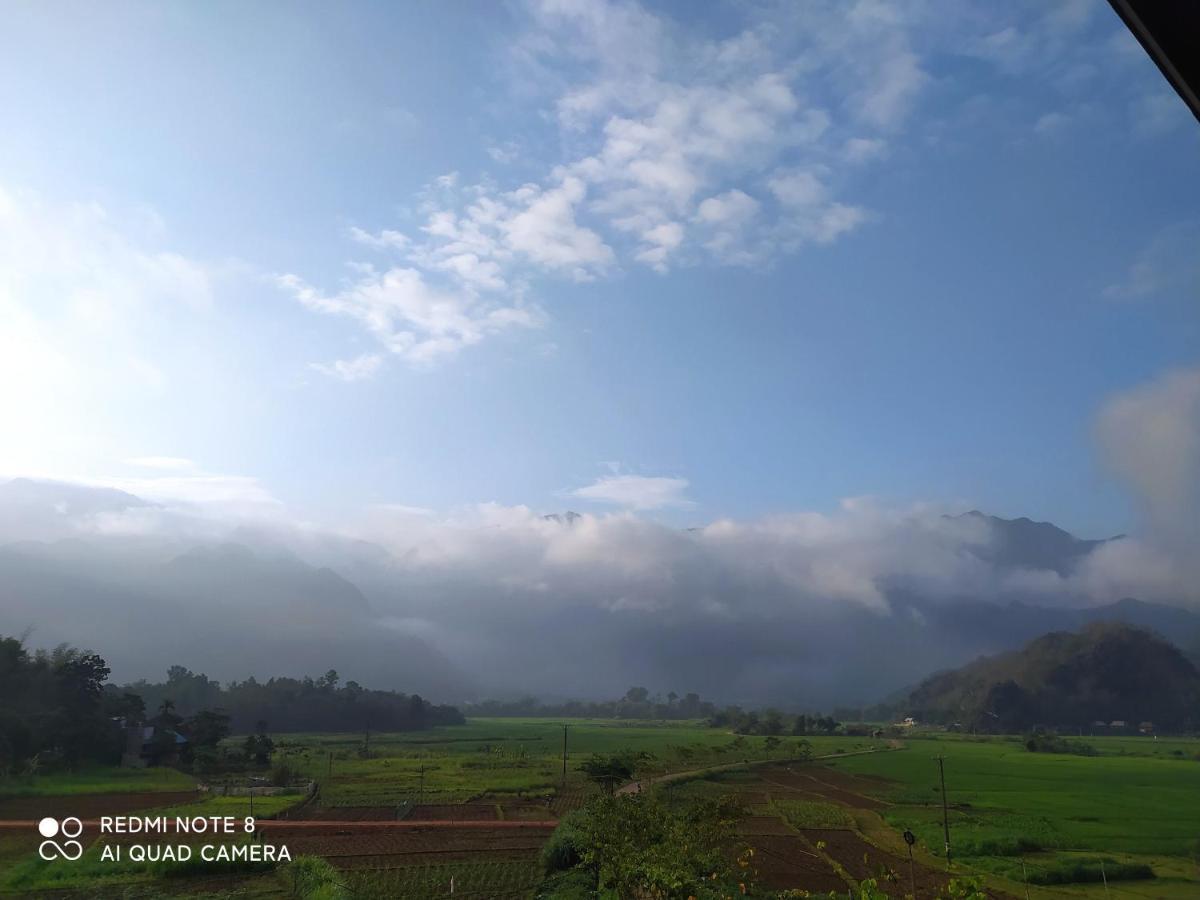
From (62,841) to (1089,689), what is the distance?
5784 inches

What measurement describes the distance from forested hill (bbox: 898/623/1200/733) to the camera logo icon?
399 feet

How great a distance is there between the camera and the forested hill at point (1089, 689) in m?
119

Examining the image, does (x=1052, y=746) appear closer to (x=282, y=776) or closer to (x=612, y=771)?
(x=612, y=771)

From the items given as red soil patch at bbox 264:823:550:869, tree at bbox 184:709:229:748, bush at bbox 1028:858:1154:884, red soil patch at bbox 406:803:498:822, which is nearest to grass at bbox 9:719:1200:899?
bush at bbox 1028:858:1154:884

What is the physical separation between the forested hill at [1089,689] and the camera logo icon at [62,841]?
12163 centimetres

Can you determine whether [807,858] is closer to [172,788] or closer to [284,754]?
[172,788]

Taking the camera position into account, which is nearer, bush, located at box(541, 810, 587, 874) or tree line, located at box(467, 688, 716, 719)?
bush, located at box(541, 810, 587, 874)

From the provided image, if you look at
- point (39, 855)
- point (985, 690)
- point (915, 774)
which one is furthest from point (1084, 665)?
point (39, 855)

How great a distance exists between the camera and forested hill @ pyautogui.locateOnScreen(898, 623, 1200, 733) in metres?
119

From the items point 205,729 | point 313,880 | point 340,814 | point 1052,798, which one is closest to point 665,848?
point 313,880

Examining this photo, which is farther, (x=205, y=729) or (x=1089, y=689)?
(x=1089, y=689)

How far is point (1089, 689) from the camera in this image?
414 feet

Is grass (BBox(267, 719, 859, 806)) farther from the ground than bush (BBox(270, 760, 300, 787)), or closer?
closer

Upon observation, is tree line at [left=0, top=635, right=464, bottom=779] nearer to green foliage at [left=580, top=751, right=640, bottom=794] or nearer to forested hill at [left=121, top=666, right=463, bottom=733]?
green foliage at [left=580, top=751, right=640, bottom=794]
